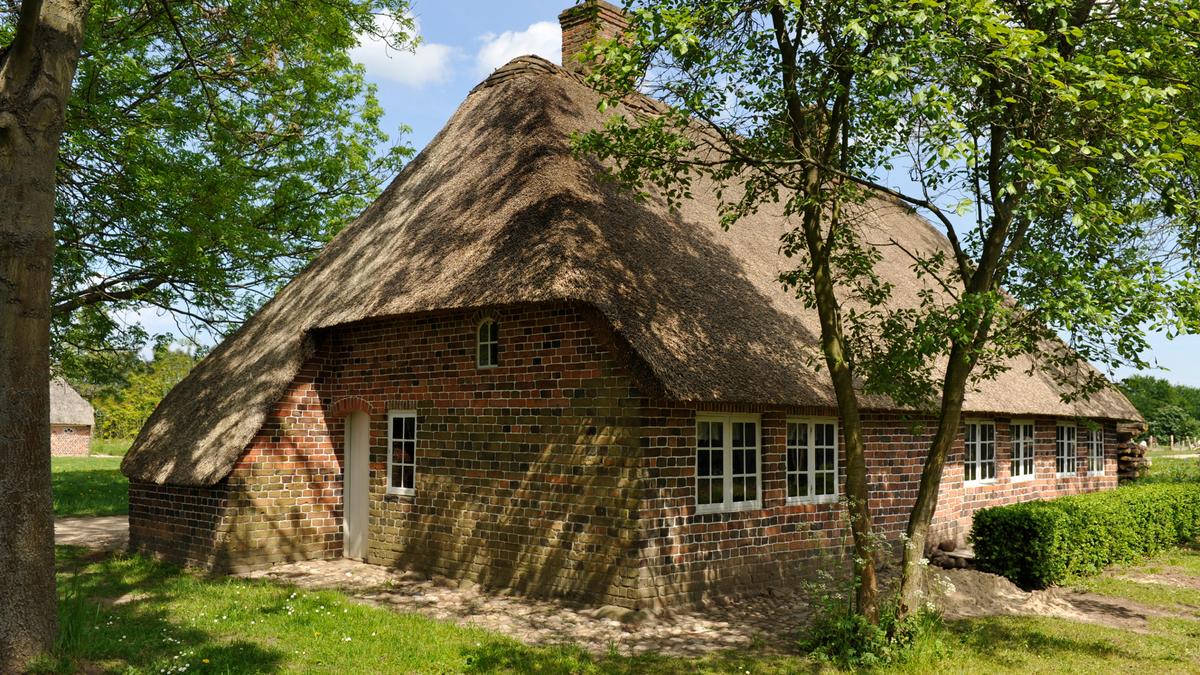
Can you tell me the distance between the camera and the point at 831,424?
456 inches

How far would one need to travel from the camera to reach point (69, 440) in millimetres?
46781

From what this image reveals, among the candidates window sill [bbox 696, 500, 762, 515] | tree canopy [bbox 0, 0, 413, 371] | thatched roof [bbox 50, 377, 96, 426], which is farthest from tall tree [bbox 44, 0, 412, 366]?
thatched roof [bbox 50, 377, 96, 426]

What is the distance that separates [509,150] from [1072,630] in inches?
333

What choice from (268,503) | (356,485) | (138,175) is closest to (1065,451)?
(356,485)

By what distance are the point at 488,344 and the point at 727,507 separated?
3.38 metres

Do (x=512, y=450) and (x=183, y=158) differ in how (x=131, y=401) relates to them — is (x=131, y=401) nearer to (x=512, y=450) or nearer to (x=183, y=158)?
(x=183, y=158)

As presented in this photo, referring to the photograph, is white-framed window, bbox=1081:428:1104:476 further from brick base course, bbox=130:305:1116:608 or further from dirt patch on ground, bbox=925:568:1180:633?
dirt patch on ground, bbox=925:568:1180:633

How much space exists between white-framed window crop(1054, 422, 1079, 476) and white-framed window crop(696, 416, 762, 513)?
1021 cm

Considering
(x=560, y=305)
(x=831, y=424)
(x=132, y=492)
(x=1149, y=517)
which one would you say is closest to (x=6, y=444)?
(x=560, y=305)

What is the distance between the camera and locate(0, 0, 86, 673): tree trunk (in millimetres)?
6117

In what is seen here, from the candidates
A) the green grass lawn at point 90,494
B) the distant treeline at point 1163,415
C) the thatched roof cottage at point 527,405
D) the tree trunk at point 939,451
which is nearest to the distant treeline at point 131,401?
the green grass lawn at point 90,494

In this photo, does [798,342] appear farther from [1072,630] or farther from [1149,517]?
[1149,517]

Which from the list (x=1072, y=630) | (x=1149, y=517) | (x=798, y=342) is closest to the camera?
(x=1072, y=630)

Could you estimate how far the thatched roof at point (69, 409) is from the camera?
45281 millimetres
